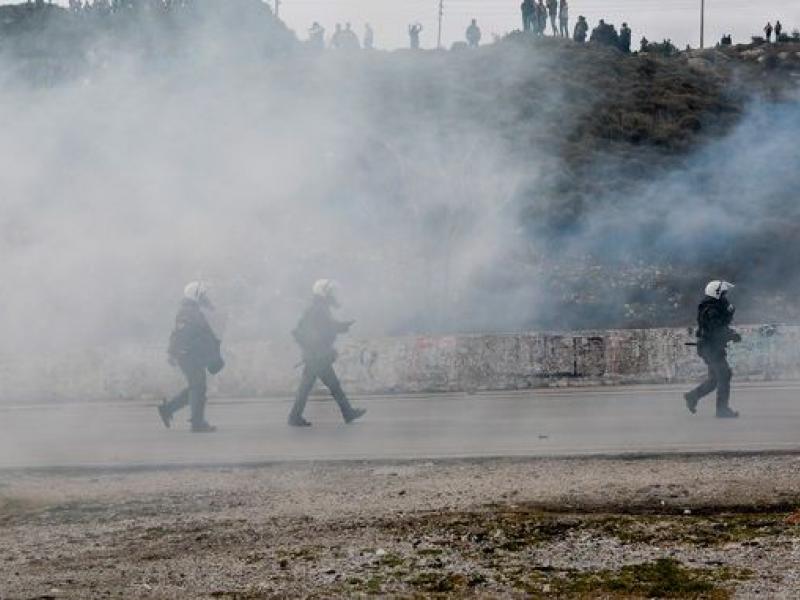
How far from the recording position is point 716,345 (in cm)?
1441

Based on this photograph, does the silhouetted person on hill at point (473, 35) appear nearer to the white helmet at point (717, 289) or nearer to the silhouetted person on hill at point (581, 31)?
the silhouetted person on hill at point (581, 31)

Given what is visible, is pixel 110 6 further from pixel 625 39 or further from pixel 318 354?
pixel 625 39

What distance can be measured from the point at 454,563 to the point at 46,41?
561 inches

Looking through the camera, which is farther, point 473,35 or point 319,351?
point 473,35

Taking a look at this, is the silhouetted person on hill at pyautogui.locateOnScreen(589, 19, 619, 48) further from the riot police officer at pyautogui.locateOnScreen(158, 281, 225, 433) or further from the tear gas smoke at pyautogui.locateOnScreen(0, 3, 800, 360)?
the riot police officer at pyautogui.locateOnScreen(158, 281, 225, 433)

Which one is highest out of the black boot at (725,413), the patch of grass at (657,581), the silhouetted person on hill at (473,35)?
the silhouetted person on hill at (473,35)

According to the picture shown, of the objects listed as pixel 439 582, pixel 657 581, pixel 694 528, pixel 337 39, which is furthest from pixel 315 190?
pixel 657 581

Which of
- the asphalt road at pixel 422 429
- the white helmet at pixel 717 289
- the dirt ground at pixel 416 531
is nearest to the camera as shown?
the dirt ground at pixel 416 531

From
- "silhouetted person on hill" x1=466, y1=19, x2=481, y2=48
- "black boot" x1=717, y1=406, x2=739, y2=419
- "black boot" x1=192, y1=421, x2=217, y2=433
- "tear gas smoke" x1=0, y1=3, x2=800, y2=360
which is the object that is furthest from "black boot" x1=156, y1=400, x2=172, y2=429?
"silhouetted person on hill" x1=466, y1=19, x2=481, y2=48

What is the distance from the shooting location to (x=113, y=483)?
11.3 m

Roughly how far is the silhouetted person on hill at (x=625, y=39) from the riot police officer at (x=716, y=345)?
2055 cm

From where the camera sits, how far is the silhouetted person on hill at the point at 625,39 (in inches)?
1346

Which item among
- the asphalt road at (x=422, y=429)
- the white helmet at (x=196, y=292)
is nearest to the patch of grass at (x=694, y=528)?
the asphalt road at (x=422, y=429)

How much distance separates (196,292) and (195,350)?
0.67 meters
